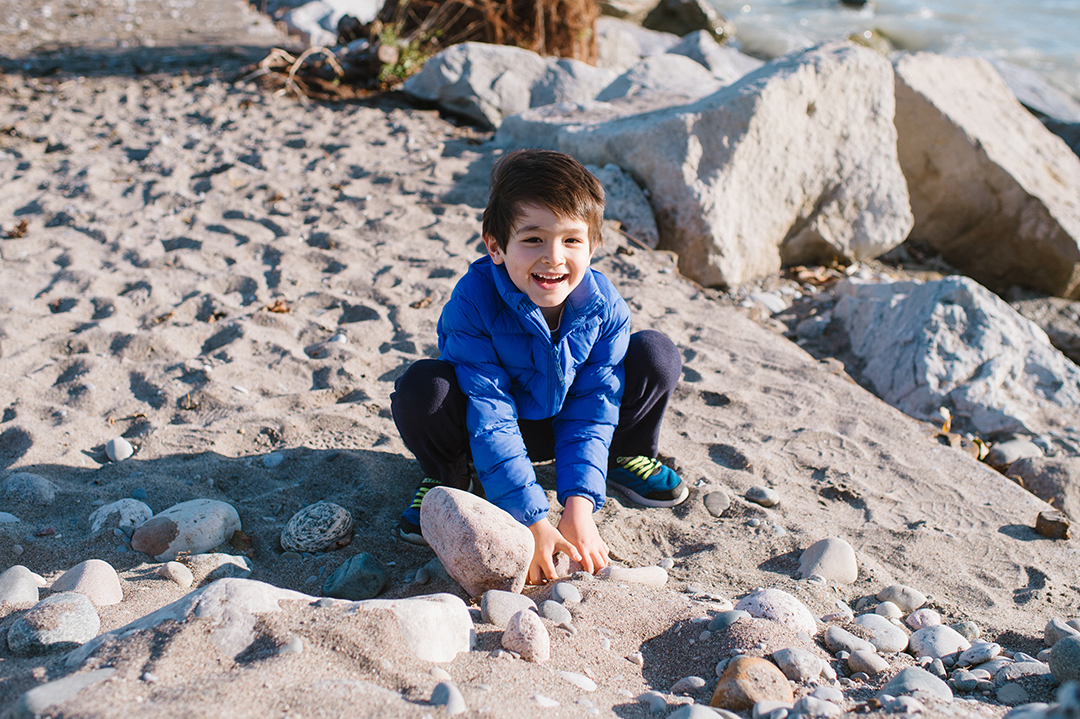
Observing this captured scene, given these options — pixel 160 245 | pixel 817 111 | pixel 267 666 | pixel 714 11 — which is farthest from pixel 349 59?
pixel 714 11

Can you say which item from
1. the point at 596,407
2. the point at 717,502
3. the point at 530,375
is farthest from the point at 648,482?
the point at 530,375

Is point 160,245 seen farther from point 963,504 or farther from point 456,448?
point 963,504

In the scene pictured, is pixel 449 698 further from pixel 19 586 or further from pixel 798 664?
pixel 19 586

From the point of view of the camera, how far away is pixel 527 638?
5.92 feet

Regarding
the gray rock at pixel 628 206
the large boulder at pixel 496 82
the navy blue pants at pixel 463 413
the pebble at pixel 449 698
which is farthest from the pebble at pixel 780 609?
the large boulder at pixel 496 82

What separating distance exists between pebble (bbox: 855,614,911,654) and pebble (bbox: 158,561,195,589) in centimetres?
186

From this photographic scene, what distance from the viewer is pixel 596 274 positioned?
8.53ft

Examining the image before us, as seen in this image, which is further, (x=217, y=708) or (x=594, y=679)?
(x=594, y=679)

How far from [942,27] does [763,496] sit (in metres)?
20.7

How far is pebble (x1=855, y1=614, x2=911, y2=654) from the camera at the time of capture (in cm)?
199

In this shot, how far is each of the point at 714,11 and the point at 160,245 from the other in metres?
15.6

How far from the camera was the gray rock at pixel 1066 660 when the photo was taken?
68.5 inches

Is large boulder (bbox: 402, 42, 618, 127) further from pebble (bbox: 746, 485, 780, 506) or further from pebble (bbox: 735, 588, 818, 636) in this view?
pebble (bbox: 735, 588, 818, 636)

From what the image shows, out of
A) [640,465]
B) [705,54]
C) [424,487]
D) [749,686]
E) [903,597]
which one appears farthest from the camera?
[705,54]
